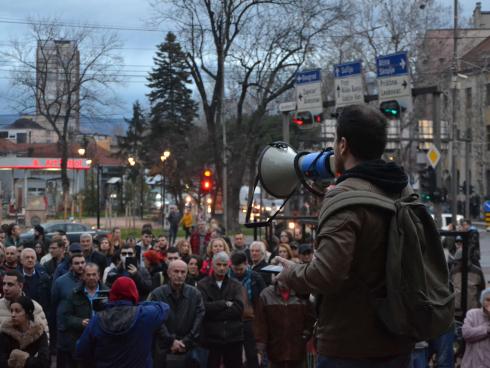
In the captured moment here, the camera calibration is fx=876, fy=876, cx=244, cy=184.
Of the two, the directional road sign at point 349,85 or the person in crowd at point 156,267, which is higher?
the directional road sign at point 349,85

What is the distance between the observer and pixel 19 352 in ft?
26.1

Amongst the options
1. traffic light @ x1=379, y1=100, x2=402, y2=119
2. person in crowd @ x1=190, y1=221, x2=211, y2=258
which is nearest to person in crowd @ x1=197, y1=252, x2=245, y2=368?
person in crowd @ x1=190, y1=221, x2=211, y2=258

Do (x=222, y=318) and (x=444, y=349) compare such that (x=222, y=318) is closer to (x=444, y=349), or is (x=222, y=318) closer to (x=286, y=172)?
(x=444, y=349)

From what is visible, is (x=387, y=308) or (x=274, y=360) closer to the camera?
(x=387, y=308)

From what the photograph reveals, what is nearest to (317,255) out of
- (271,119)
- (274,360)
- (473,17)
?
(274,360)

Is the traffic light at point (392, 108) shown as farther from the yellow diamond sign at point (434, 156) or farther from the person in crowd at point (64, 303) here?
the person in crowd at point (64, 303)

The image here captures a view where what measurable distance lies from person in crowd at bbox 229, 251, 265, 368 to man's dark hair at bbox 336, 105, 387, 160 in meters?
7.09

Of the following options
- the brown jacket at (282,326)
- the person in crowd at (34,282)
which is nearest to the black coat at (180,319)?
the brown jacket at (282,326)

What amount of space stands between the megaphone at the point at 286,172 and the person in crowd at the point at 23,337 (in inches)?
183

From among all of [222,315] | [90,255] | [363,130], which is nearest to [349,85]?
[90,255]

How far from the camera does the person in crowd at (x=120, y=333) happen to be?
22.1 ft

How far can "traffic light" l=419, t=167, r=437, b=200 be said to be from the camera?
2297 cm

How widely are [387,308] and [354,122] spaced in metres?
0.74

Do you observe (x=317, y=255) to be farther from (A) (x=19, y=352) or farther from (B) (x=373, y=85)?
(B) (x=373, y=85)
